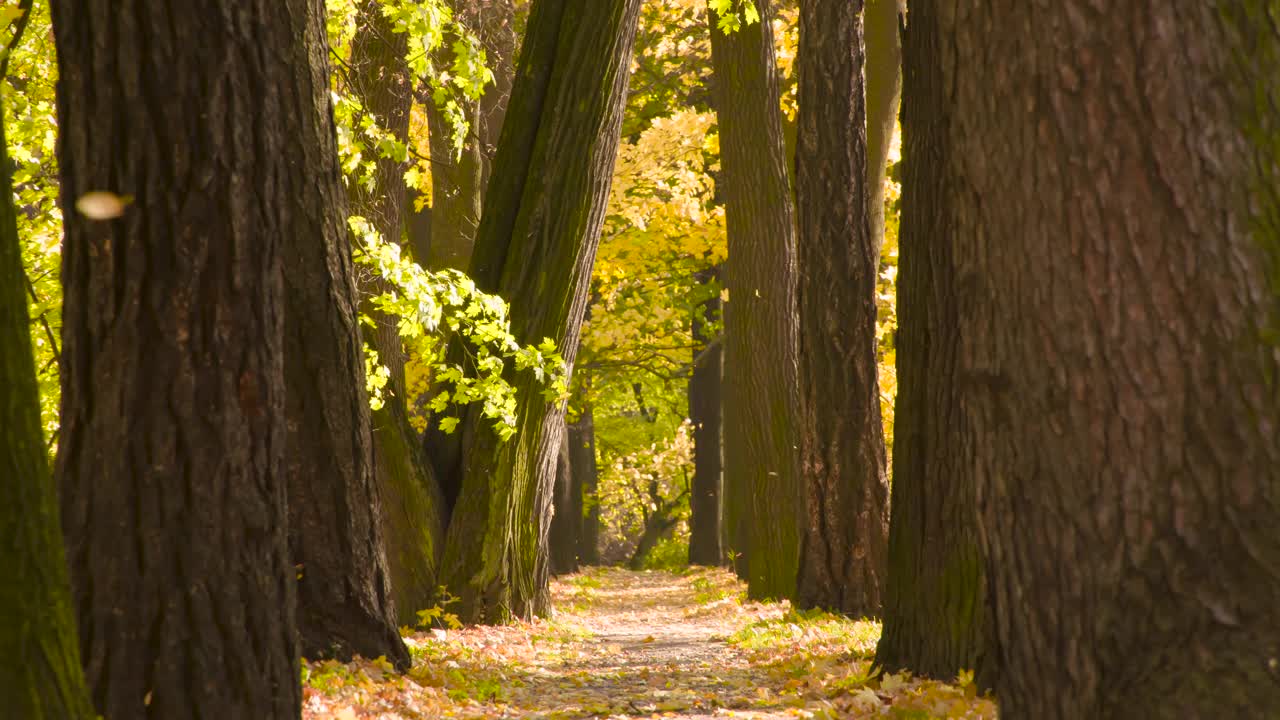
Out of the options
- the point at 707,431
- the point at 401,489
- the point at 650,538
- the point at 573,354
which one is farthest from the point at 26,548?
the point at 650,538

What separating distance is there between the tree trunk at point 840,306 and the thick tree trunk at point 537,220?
1.66 meters

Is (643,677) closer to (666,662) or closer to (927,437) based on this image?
(666,662)

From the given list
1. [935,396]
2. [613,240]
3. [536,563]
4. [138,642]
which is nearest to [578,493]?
[613,240]

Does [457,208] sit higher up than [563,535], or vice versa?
[457,208]

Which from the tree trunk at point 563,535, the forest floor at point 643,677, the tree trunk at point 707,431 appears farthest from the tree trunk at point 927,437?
the tree trunk at point 563,535

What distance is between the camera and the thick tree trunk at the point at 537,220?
29.3ft

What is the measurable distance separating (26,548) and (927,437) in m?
4.48

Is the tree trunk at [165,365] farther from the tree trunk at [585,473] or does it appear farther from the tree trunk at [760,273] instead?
the tree trunk at [585,473]

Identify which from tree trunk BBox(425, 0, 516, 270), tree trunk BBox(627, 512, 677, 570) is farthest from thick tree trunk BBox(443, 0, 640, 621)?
tree trunk BBox(627, 512, 677, 570)

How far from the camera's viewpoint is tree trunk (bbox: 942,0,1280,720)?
8.64 feet

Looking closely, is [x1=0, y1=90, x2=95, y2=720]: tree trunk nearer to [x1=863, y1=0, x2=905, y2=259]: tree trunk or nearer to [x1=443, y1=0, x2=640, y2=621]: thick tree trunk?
[x1=443, y1=0, x2=640, y2=621]: thick tree trunk

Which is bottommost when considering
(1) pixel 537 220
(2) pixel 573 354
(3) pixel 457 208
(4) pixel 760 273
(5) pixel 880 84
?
(2) pixel 573 354

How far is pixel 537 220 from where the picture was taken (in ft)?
29.3

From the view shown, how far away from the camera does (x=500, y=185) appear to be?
9156 mm
